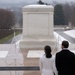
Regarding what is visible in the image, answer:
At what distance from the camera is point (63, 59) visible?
604 centimetres

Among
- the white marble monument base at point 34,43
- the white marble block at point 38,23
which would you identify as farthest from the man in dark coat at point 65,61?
the white marble block at point 38,23

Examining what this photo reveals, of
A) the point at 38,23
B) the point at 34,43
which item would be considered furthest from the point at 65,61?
the point at 38,23

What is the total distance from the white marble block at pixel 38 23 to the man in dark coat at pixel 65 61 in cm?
928

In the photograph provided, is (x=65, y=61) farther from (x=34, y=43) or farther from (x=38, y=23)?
(x=38, y=23)

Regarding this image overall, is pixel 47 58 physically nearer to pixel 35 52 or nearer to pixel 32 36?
pixel 35 52

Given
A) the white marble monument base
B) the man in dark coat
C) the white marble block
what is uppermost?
the man in dark coat

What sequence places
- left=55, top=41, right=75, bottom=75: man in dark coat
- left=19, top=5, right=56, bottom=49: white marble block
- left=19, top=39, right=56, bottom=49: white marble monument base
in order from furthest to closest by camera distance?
1. left=19, top=5, right=56, bottom=49: white marble block
2. left=19, top=39, right=56, bottom=49: white marble monument base
3. left=55, top=41, right=75, bottom=75: man in dark coat

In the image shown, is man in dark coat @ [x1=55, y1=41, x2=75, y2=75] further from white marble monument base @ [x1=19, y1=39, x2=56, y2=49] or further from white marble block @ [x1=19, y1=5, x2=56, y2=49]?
white marble block @ [x1=19, y1=5, x2=56, y2=49]

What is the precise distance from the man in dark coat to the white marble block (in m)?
9.28

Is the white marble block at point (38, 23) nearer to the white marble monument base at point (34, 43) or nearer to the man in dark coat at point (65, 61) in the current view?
the white marble monument base at point (34, 43)

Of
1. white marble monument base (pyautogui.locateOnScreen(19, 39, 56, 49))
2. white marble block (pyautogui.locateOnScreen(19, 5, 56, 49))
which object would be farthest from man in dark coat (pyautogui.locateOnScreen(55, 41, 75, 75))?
white marble block (pyautogui.locateOnScreen(19, 5, 56, 49))

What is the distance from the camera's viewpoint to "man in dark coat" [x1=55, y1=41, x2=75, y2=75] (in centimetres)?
603

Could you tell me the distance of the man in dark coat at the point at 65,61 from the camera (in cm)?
603

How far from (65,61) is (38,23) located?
961 centimetres
